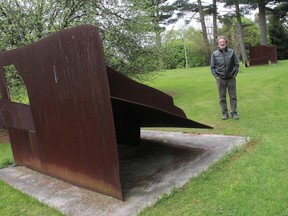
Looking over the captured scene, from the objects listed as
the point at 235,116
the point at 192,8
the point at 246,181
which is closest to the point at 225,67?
the point at 235,116

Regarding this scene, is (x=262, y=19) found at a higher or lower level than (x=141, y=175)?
higher

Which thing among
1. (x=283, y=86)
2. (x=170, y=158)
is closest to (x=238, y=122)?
(x=170, y=158)

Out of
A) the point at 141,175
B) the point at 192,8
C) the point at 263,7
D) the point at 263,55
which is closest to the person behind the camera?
the point at 141,175

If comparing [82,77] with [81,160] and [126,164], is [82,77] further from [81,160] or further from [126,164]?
[126,164]

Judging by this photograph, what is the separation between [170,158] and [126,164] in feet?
2.17

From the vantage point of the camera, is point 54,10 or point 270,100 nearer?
point 270,100

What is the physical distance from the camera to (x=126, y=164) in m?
5.25

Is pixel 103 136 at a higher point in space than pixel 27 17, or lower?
lower

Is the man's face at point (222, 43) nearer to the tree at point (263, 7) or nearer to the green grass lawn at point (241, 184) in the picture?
the green grass lawn at point (241, 184)

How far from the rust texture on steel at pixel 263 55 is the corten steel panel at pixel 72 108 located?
20.9m

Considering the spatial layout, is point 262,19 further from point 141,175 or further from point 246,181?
point 246,181

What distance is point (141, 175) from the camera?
15.2 feet

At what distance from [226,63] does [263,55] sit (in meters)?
18.2

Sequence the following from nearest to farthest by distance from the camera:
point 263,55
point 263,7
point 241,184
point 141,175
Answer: point 241,184
point 141,175
point 263,55
point 263,7
